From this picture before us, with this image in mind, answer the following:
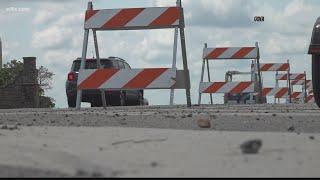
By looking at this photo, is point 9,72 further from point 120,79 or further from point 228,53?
point 120,79

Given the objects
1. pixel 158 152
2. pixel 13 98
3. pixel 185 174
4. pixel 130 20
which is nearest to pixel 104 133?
pixel 158 152

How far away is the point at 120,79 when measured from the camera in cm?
1487

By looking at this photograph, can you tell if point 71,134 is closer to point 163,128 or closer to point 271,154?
point 163,128

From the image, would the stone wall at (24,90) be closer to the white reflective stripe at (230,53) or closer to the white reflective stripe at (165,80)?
the white reflective stripe at (230,53)

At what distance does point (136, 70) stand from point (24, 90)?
18.4m

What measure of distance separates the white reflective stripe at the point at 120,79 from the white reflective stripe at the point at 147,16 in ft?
3.23

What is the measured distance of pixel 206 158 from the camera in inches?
264

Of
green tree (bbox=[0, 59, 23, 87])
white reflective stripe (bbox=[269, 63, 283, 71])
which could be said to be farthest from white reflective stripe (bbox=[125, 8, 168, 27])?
green tree (bbox=[0, 59, 23, 87])

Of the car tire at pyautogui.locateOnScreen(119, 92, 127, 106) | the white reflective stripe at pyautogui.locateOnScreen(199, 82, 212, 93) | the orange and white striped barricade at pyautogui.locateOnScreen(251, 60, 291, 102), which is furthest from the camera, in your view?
the orange and white striped barricade at pyautogui.locateOnScreen(251, 60, 291, 102)

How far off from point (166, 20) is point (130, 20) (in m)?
0.74

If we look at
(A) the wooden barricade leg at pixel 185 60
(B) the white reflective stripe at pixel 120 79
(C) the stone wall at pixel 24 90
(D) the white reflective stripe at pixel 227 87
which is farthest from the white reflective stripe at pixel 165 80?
(C) the stone wall at pixel 24 90

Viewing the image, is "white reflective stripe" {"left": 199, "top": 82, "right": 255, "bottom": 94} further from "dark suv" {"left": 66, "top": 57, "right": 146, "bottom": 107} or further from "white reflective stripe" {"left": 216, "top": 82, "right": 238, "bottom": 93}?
"dark suv" {"left": 66, "top": 57, "right": 146, "bottom": 107}

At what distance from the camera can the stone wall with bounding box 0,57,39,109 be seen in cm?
3143

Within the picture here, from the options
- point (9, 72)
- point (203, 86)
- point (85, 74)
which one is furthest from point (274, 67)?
point (9, 72)
